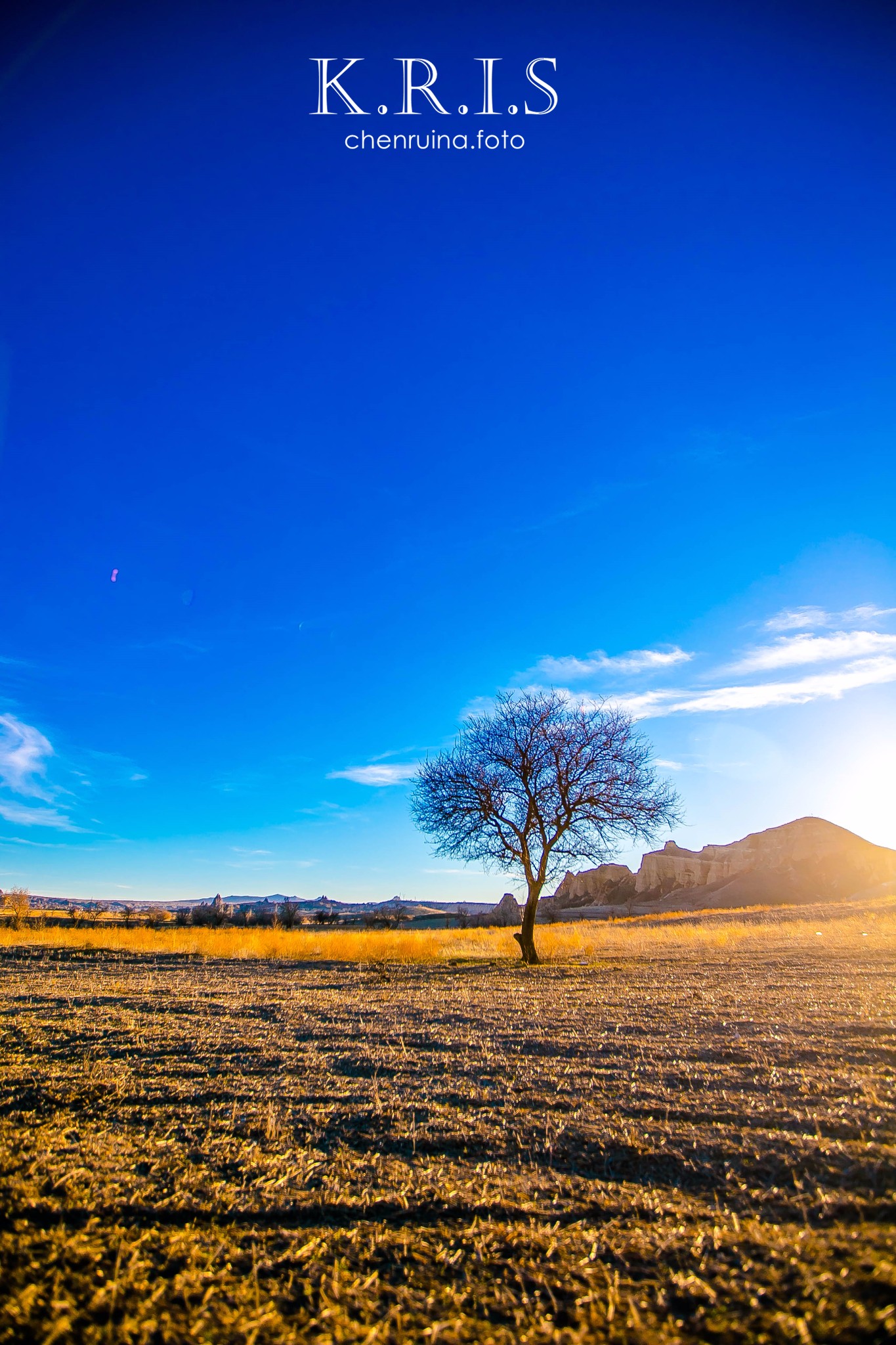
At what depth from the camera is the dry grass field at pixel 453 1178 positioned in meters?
1.93

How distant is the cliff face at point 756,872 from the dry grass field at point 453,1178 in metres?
42.6

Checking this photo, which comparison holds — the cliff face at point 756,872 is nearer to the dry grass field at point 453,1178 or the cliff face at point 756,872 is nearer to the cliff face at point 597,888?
the cliff face at point 597,888

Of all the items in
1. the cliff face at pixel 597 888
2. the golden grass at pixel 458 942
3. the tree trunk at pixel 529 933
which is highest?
the tree trunk at pixel 529 933

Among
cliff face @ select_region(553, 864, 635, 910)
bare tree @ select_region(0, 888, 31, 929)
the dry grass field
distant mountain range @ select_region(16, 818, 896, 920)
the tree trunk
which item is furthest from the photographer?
cliff face @ select_region(553, 864, 635, 910)

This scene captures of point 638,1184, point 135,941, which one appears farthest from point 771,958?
point 135,941

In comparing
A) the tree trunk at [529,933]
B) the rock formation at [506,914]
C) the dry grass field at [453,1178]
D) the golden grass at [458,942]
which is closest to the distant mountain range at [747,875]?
the rock formation at [506,914]

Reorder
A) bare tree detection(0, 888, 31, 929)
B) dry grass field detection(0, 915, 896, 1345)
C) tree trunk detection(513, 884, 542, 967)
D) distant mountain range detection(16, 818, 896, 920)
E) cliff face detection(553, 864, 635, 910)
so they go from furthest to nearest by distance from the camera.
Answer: cliff face detection(553, 864, 635, 910) → distant mountain range detection(16, 818, 896, 920) → bare tree detection(0, 888, 31, 929) → tree trunk detection(513, 884, 542, 967) → dry grass field detection(0, 915, 896, 1345)

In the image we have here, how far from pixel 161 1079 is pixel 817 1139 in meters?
4.32

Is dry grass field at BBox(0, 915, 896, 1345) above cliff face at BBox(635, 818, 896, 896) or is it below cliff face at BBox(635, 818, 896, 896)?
above

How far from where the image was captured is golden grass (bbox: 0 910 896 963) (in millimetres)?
16781

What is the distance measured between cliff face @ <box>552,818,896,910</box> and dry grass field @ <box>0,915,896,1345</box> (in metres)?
42.6

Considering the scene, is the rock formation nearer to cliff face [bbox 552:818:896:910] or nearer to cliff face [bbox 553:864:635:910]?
cliff face [bbox 552:818:896:910]

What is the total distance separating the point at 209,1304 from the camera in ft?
6.54

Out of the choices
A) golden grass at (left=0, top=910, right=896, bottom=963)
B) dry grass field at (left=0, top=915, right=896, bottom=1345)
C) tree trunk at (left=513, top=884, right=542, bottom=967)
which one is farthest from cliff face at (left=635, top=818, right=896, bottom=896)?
dry grass field at (left=0, top=915, right=896, bottom=1345)
